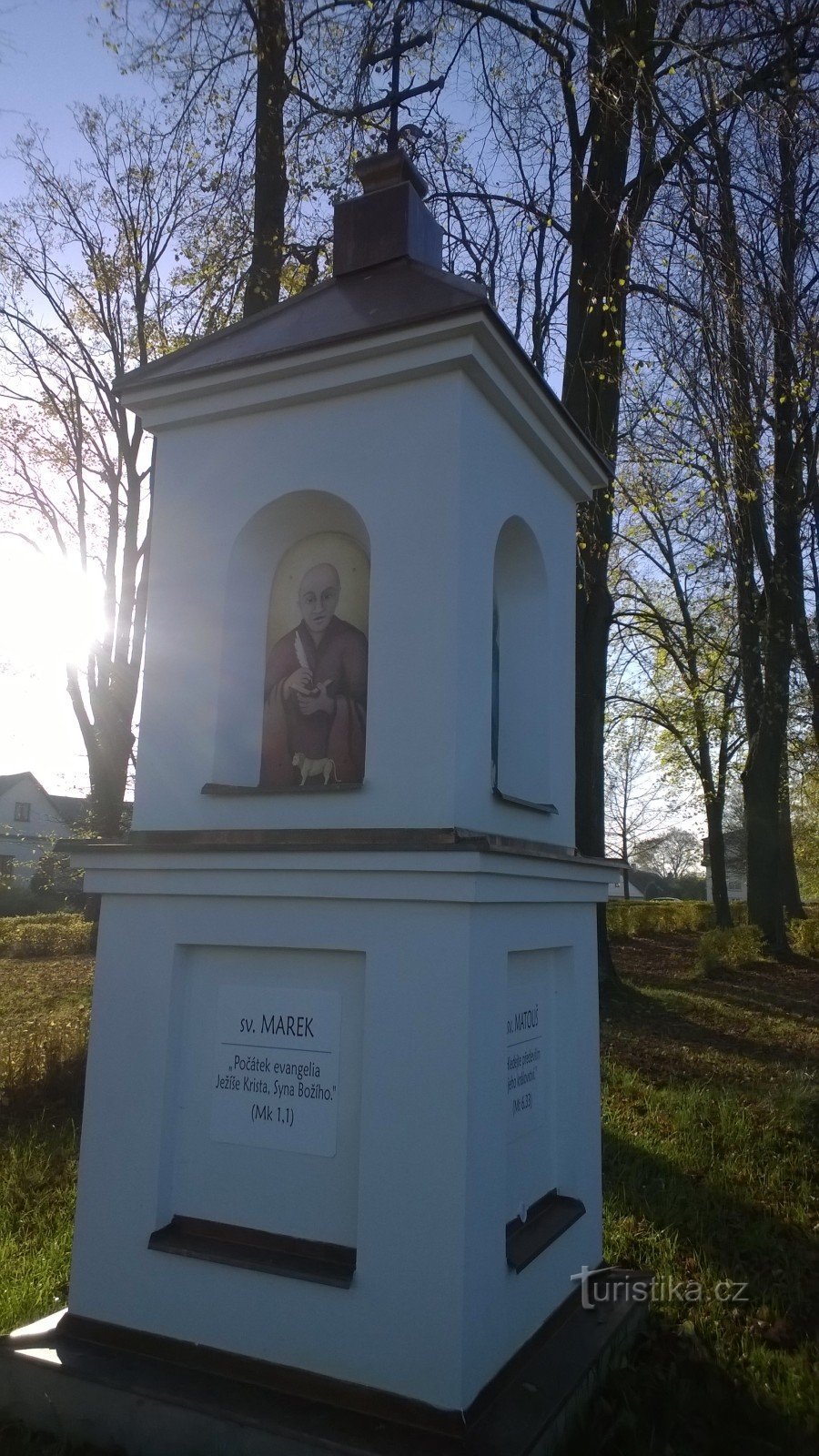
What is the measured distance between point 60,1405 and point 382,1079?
1.34 meters

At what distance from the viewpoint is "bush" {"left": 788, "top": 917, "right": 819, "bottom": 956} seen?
1708 centimetres

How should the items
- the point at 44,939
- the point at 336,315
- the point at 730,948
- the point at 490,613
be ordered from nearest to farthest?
the point at 490,613 → the point at 336,315 → the point at 730,948 → the point at 44,939

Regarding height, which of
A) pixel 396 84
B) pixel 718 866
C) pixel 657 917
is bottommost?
pixel 657 917

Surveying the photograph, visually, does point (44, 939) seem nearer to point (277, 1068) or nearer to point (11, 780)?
point (277, 1068)

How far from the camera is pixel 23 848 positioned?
52.1 m

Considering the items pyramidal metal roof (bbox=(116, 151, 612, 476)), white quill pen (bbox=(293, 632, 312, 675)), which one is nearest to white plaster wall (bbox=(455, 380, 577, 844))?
pyramidal metal roof (bbox=(116, 151, 612, 476))

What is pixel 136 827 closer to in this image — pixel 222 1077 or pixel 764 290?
pixel 222 1077

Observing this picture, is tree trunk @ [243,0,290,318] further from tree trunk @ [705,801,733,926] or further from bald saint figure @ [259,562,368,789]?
tree trunk @ [705,801,733,926]

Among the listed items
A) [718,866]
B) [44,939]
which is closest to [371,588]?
[44,939]

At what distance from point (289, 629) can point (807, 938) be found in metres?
15.7

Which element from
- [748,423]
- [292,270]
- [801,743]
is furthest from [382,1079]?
[801,743]

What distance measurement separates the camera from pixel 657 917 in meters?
23.7

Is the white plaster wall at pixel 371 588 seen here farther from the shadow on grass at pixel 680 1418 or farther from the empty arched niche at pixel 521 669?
the shadow on grass at pixel 680 1418

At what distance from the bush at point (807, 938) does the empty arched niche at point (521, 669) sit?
14.6 meters
